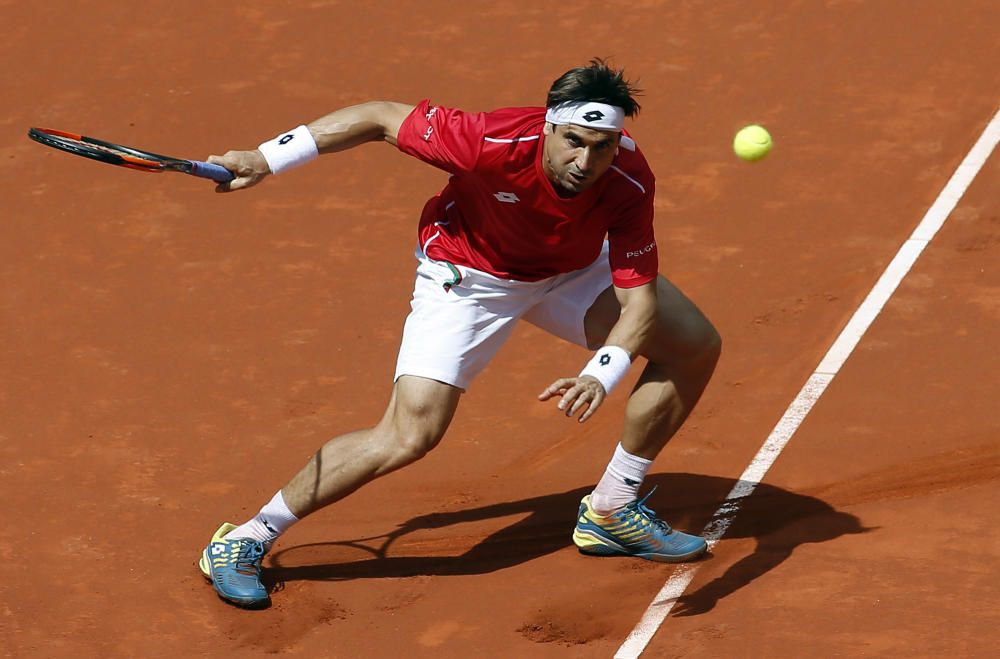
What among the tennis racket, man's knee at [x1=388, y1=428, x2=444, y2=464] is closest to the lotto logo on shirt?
man's knee at [x1=388, y1=428, x2=444, y2=464]

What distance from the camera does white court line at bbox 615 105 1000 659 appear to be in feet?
20.6

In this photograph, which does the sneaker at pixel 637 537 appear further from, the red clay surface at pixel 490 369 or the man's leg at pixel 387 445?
the man's leg at pixel 387 445

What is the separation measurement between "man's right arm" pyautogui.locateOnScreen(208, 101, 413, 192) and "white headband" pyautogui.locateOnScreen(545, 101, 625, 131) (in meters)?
0.69

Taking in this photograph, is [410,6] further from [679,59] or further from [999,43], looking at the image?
[999,43]

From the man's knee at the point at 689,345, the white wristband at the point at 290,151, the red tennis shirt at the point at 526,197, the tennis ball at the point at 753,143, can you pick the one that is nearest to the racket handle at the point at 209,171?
the white wristband at the point at 290,151

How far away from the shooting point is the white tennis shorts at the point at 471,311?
247 inches

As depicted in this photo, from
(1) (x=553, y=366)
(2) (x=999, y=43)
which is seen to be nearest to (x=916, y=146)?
(2) (x=999, y=43)

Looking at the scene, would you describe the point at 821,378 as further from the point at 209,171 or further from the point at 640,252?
the point at 209,171

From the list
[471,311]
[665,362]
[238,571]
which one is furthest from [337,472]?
[665,362]

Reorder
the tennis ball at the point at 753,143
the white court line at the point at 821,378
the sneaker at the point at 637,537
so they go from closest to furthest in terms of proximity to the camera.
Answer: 1. the white court line at the point at 821,378
2. the sneaker at the point at 637,537
3. the tennis ball at the point at 753,143

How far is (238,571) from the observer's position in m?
6.37

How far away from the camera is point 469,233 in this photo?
21.1 ft

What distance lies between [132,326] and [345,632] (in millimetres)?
2901

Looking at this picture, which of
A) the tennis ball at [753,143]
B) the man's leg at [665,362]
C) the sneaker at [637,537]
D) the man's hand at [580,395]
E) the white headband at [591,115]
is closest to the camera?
the man's hand at [580,395]
